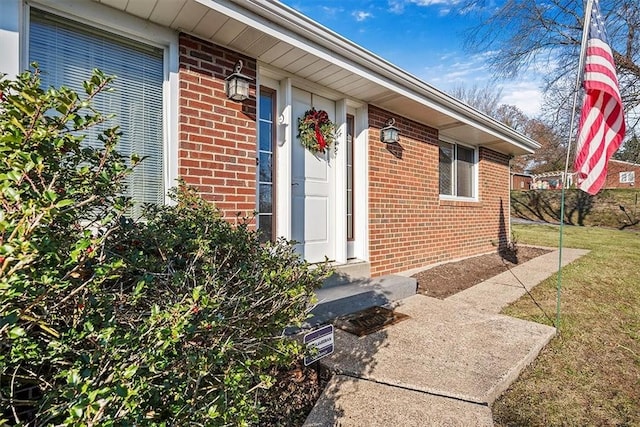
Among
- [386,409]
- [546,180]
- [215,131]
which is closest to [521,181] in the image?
[546,180]

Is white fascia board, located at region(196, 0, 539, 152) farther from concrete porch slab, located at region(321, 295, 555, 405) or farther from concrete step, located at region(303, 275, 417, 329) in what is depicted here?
concrete porch slab, located at region(321, 295, 555, 405)

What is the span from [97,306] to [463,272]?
5496 millimetres

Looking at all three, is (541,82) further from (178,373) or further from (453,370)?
(178,373)

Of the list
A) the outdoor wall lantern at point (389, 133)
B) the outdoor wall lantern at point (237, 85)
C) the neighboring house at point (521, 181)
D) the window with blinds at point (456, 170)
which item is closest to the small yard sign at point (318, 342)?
the outdoor wall lantern at point (237, 85)

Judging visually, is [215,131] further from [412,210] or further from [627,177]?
[627,177]

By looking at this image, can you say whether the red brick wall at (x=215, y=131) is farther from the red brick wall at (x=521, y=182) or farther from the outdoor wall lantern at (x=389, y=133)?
the red brick wall at (x=521, y=182)

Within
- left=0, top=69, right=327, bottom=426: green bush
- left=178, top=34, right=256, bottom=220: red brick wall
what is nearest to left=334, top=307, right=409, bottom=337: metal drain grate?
left=178, top=34, right=256, bottom=220: red brick wall

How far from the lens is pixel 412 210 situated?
5.46m

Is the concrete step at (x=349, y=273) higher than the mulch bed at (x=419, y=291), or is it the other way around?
the concrete step at (x=349, y=273)

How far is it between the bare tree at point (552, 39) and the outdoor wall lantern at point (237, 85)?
954 centimetres

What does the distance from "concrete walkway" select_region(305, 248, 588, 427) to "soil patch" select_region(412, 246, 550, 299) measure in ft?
2.31

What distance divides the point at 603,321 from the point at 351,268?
9.22ft

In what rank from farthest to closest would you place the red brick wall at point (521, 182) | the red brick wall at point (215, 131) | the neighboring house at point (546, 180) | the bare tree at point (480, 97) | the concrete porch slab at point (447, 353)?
the red brick wall at point (521, 182)
the neighboring house at point (546, 180)
the bare tree at point (480, 97)
the red brick wall at point (215, 131)
the concrete porch slab at point (447, 353)

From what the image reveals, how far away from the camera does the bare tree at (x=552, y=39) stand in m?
10.4
